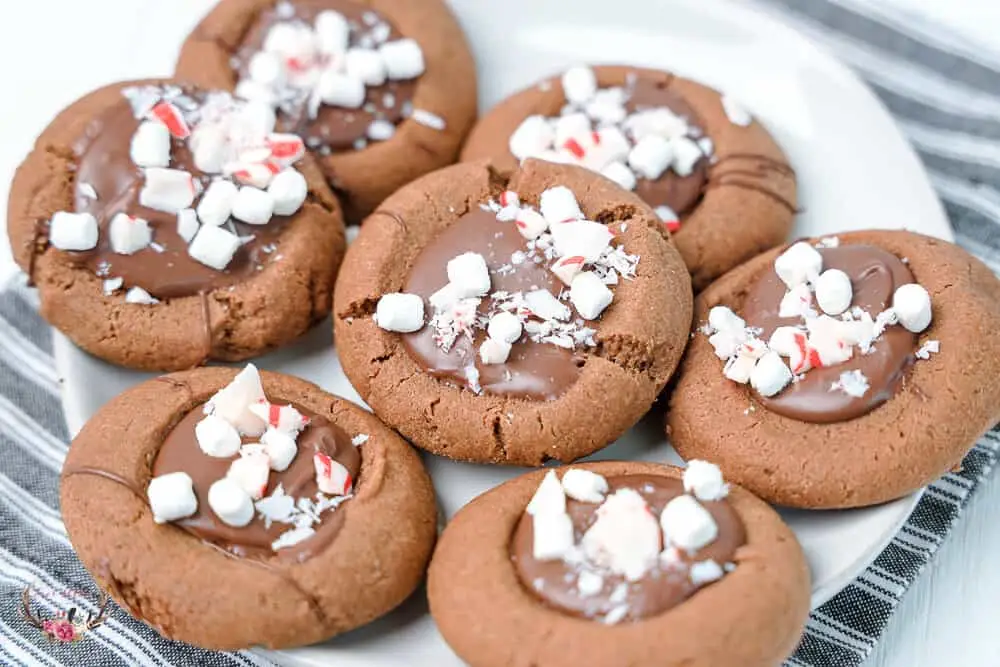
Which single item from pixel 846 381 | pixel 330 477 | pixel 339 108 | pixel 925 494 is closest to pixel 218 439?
pixel 330 477

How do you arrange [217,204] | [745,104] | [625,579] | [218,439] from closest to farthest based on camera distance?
[625,579]
[218,439]
[217,204]
[745,104]

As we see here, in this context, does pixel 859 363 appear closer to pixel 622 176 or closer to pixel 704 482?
pixel 704 482

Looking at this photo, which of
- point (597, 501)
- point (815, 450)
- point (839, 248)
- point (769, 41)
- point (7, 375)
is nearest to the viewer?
point (597, 501)

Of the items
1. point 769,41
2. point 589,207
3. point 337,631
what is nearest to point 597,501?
point 337,631

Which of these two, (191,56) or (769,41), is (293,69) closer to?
(191,56)

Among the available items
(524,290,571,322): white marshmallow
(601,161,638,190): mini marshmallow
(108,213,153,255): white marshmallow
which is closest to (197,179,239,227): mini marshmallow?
(108,213,153,255): white marshmallow

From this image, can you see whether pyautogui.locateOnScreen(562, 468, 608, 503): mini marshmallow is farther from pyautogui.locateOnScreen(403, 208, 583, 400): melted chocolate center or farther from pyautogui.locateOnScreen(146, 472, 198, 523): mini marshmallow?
pyautogui.locateOnScreen(146, 472, 198, 523): mini marshmallow

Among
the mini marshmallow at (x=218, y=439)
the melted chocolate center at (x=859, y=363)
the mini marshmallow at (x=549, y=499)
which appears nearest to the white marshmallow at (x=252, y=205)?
the mini marshmallow at (x=218, y=439)
